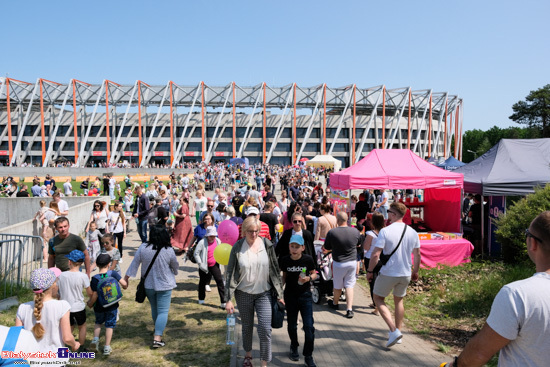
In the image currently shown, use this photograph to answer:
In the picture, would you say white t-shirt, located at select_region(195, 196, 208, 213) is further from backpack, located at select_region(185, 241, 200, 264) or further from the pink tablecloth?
the pink tablecloth

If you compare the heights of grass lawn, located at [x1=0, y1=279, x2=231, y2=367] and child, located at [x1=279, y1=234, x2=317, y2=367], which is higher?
child, located at [x1=279, y1=234, x2=317, y2=367]

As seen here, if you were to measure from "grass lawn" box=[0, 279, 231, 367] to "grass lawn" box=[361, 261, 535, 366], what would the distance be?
3.07 m

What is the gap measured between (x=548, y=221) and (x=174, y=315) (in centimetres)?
570

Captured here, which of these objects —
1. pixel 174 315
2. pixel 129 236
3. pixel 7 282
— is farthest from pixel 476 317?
pixel 129 236

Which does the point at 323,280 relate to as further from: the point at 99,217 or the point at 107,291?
the point at 99,217

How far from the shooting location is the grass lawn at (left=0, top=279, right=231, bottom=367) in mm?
4738

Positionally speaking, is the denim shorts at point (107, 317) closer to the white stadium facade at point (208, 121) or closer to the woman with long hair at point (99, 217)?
the woman with long hair at point (99, 217)

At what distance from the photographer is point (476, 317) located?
6391 mm

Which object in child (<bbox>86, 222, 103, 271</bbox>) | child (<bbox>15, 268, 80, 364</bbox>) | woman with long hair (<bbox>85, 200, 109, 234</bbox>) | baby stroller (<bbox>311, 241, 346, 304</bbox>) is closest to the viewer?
child (<bbox>15, 268, 80, 364</bbox>)

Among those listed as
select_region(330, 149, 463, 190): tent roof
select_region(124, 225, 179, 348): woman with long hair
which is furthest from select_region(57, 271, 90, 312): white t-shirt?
Answer: select_region(330, 149, 463, 190): tent roof

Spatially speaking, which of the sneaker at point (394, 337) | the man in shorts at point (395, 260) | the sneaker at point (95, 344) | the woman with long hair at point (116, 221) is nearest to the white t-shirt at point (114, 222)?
the woman with long hair at point (116, 221)

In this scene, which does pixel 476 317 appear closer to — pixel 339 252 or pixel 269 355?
pixel 339 252

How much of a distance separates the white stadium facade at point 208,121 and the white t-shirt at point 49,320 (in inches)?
2317

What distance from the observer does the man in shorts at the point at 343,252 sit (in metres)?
5.91
